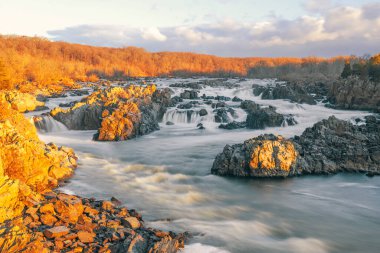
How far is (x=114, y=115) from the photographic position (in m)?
25.5

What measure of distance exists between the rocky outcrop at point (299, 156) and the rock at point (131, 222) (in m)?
7.54

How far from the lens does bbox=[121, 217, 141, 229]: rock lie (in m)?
9.64

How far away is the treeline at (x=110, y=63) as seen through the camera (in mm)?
77756

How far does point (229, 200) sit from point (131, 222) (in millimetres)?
5252

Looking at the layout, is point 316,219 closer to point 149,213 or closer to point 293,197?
point 293,197

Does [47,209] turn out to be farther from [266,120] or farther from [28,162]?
[266,120]

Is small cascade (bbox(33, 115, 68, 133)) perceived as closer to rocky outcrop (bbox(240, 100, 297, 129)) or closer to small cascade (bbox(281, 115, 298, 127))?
rocky outcrop (bbox(240, 100, 297, 129))

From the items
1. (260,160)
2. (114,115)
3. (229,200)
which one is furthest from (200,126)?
(229,200)

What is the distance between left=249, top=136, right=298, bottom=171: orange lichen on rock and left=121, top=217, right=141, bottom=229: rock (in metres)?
7.87

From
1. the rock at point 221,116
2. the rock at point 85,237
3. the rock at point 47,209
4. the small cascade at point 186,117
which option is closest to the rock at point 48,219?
the rock at point 47,209

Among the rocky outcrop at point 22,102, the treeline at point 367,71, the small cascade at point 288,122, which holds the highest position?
the treeline at point 367,71

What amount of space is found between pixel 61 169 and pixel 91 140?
9.59 meters

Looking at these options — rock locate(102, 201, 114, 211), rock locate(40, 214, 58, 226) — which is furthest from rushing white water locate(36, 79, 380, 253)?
rock locate(40, 214, 58, 226)

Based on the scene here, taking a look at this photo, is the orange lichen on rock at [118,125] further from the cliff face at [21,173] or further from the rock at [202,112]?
the rock at [202,112]
